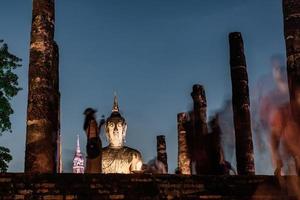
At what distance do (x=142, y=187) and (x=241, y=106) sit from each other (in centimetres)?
699

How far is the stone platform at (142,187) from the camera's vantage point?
7.86m

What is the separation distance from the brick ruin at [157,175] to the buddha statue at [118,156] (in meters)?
1.61

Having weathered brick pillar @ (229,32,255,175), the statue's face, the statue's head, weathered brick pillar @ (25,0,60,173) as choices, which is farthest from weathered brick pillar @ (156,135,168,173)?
weathered brick pillar @ (25,0,60,173)

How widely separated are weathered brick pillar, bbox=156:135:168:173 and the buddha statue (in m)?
7.24

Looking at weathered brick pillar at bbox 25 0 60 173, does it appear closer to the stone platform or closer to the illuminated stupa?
the stone platform

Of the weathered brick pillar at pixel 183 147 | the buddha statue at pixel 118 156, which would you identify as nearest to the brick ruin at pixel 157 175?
the weathered brick pillar at pixel 183 147

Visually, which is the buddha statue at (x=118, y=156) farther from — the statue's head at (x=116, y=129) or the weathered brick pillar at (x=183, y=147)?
the weathered brick pillar at (x=183, y=147)

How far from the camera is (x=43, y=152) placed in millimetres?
10602

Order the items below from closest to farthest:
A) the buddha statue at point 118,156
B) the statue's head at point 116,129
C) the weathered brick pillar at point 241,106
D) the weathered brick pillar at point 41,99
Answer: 1. the weathered brick pillar at point 41,99
2. the buddha statue at point 118,156
3. the weathered brick pillar at point 241,106
4. the statue's head at point 116,129

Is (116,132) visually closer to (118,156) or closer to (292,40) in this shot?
(118,156)

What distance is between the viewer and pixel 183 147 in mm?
19344

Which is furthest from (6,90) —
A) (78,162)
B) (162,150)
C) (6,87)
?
(78,162)

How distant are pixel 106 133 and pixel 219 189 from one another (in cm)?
703

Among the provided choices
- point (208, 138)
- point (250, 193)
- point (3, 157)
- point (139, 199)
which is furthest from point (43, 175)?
point (3, 157)
